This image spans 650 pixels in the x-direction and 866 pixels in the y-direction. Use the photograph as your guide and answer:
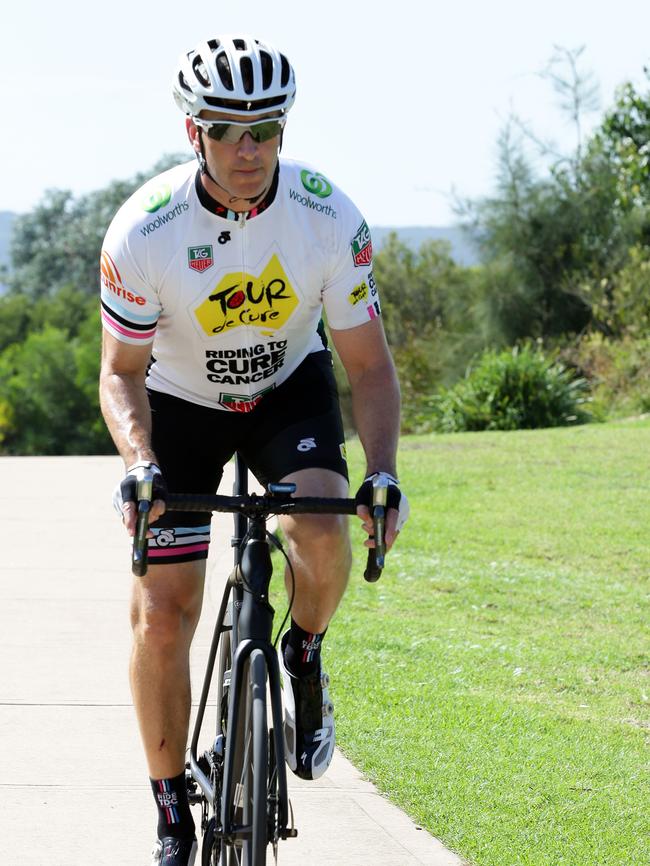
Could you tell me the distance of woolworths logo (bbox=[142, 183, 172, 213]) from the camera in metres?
3.65

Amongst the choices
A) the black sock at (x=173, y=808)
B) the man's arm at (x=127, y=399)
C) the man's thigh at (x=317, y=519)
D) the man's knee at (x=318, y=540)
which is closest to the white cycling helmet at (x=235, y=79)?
the man's arm at (x=127, y=399)

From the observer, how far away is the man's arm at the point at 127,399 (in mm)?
3398

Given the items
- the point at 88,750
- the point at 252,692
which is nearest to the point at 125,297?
the point at 252,692

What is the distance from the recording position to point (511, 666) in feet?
21.2

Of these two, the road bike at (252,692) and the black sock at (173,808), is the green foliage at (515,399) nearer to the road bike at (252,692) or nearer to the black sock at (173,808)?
the black sock at (173,808)

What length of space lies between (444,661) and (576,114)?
22134 millimetres

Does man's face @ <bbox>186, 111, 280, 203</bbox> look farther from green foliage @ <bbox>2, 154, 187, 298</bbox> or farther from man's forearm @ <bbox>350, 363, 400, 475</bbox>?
green foliage @ <bbox>2, 154, 187, 298</bbox>

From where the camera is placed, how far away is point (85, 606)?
7414mm

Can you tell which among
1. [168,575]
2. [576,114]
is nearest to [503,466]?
[168,575]

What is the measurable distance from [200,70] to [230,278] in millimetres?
583

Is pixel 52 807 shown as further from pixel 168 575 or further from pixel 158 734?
pixel 168 575

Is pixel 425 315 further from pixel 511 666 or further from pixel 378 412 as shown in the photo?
pixel 378 412

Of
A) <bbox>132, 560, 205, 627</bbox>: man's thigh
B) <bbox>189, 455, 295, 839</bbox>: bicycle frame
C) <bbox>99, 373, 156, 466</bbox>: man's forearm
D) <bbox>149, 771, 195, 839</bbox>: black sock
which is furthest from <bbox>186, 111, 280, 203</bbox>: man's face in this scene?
<bbox>149, 771, 195, 839</bbox>: black sock

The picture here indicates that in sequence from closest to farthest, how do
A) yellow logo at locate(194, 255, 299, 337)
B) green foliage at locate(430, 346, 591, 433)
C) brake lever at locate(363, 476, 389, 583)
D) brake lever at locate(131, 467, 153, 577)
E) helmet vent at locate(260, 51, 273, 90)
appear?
1. brake lever at locate(131, 467, 153, 577)
2. brake lever at locate(363, 476, 389, 583)
3. helmet vent at locate(260, 51, 273, 90)
4. yellow logo at locate(194, 255, 299, 337)
5. green foliage at locate(430, 346, 591, 433)
